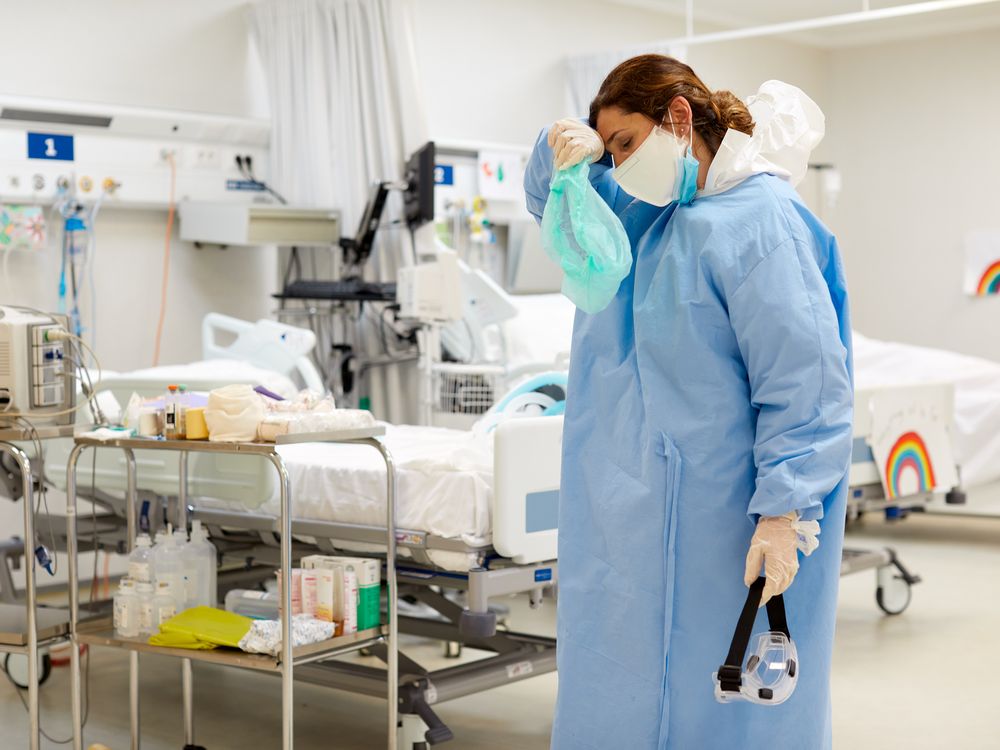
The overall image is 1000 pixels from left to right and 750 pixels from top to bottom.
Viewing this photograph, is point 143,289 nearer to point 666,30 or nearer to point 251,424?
point 251,424

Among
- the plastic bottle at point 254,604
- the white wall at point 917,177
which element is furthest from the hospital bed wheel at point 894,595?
the white wall at point 917,177

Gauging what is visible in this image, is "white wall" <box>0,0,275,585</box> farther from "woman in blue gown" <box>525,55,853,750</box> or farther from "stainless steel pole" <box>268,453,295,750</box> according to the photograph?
"woman in blue gown" <box>525,55,853,750</box>

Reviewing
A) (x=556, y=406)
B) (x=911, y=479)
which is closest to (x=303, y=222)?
(x=556, y=406)

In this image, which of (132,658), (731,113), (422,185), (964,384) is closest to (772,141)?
(731,113)

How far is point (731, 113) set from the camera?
214cm

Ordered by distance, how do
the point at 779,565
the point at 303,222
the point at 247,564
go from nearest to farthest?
the point at 779,565, the point at 247,564, the point at 303,222

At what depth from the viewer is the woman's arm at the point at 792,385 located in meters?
1.91

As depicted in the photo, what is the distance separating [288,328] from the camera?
519 centimetres

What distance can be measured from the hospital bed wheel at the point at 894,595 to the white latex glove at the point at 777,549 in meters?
3.34

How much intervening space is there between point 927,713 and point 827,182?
15.1 feet

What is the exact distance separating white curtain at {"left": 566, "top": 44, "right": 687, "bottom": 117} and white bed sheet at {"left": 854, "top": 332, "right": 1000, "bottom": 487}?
209 cm

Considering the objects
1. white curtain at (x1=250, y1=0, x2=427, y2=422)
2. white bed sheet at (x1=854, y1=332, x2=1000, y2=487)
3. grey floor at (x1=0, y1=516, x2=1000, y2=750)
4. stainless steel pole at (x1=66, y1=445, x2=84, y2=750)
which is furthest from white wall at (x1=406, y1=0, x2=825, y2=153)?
stainless steel pole at (x1=66, y1=445, x2=84, y2=750)

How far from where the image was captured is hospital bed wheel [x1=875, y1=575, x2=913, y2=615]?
5.08 metres

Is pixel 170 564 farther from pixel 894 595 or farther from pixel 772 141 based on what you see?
pixel 894 595
